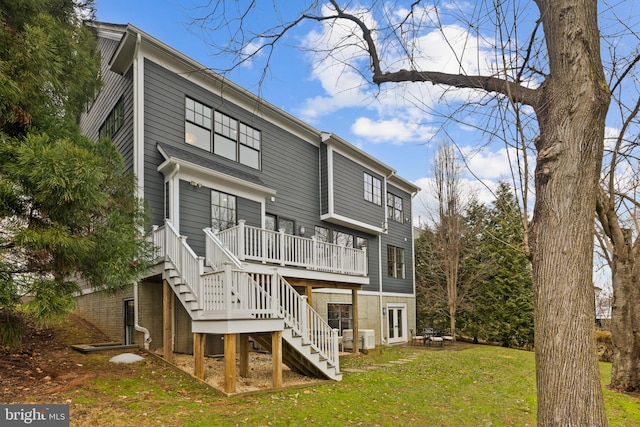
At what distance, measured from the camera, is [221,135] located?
12.9 meters

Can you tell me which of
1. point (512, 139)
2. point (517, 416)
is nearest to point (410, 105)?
point (512, 139)

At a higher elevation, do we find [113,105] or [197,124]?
[113,105]

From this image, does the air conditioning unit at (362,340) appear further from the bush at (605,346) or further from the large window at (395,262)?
the bush at (605,346)

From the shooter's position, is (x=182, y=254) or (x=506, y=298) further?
(x=506, y=298)

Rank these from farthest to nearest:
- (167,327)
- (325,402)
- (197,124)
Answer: (197,124)
(167,327)
(325,402)

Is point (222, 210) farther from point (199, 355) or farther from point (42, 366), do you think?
point (42, 366)

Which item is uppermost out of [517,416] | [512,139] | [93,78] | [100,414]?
[93,78]

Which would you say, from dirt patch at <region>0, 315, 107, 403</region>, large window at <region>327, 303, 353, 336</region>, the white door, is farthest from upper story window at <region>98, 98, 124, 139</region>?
the white door

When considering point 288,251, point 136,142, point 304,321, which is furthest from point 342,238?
point 136,142

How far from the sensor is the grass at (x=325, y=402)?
6176mm

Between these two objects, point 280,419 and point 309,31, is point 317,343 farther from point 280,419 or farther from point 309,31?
point 309,31

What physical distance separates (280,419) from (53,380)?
405cm

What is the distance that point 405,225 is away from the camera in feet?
73.1

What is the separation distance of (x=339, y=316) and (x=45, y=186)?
12687 millimetres
